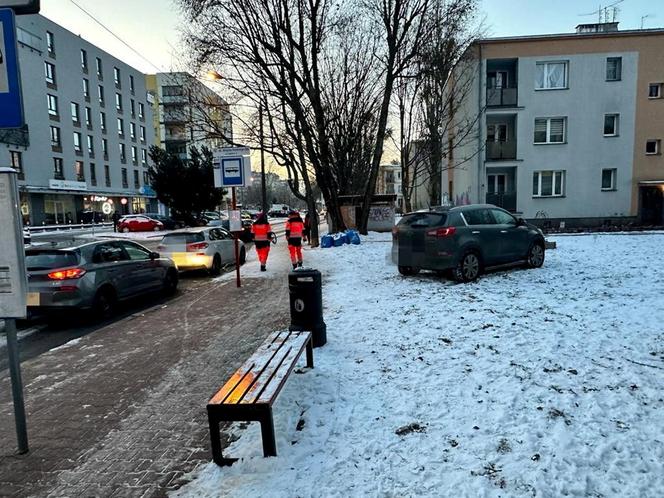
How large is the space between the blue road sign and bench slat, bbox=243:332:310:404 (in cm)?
271

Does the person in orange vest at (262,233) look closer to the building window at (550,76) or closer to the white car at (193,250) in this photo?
the white car at (193,250)

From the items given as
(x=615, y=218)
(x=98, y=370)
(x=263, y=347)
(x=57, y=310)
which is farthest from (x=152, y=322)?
(x=615, y=218)

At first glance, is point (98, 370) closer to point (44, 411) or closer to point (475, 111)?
point (44, 411)

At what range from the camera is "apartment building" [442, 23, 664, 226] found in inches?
979

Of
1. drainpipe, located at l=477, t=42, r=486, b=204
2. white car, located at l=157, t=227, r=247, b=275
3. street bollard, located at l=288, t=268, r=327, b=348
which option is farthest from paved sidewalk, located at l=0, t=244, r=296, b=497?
drainpipe, located at l=477, t=42, r=486, b=204

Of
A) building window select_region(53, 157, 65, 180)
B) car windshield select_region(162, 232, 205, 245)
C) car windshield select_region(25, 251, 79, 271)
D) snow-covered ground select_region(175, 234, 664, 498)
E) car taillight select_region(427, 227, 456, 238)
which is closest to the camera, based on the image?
snow-covered ground select_region(175, 234, 664, 498)

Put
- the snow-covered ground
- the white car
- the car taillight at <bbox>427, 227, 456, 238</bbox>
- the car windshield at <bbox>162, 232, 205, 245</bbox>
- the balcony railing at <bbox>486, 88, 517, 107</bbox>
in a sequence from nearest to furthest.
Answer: the snow-covered ground → the car taillight at <bbox>427, 227, 456, 238</bbox> → the white car → the car windshield at <bbox>162, 232, 205, 245</bbox> → the balcony railing at <bbox>486, 88, 517, 107</bbox>

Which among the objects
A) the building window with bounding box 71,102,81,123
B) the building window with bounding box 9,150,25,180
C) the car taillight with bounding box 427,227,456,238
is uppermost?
the building window with bounding box 71,102,81,123

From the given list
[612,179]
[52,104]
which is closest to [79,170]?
[52,104]

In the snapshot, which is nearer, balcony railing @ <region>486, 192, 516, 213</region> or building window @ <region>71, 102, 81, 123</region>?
balcony railing @ <region>486, 192, 516, 213</region>

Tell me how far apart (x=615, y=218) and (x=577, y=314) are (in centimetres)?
2253

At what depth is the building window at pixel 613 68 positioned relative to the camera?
25.0m

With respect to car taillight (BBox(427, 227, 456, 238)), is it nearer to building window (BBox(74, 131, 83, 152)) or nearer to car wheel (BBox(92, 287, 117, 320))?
car wheel (BBox(92, 287, 117, 320))

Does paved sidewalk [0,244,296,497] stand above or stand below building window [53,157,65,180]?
below
